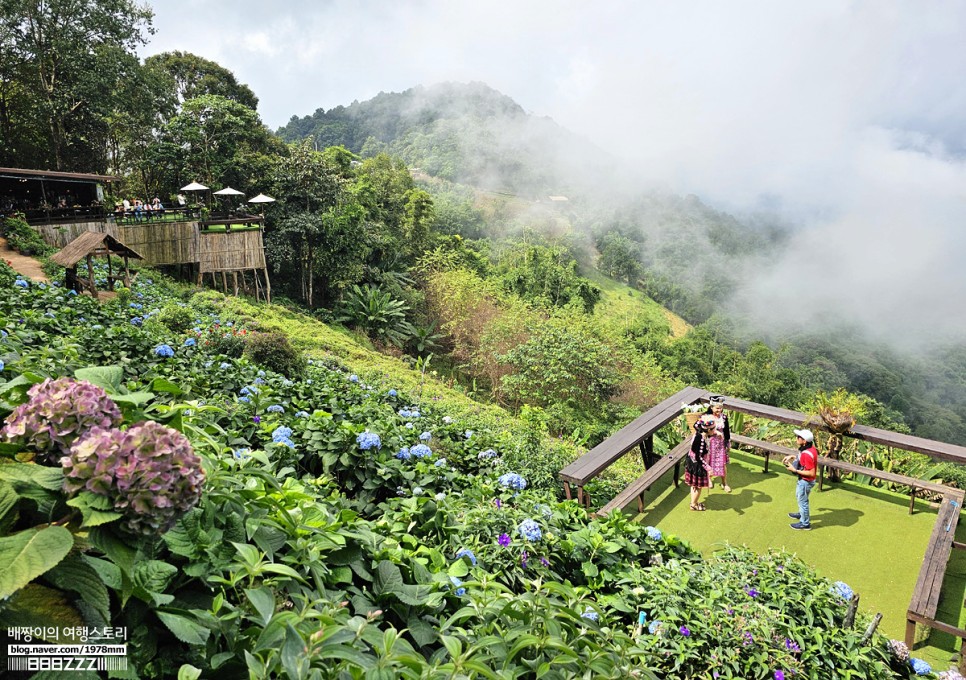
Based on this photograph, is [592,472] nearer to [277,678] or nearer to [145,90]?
[277,678]

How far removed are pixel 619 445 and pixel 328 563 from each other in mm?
3366

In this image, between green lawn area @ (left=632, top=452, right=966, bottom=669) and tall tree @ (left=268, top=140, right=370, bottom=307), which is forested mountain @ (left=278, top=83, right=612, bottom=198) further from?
green lawn area @ (left=632, top=452, right=966, bottom=669)

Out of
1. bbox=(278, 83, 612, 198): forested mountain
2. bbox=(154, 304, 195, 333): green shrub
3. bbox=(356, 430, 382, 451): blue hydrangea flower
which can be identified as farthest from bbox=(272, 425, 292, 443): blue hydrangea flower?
bbox=(278, 83, 612, 198): forested mountain

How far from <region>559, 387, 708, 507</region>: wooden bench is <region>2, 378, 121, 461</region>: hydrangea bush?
3327mm

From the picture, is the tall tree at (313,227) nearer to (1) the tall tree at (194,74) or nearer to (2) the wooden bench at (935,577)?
(1) the tall tree at (194,74)

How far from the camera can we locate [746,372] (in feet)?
83.7

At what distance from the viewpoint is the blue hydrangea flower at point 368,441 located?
2.98m

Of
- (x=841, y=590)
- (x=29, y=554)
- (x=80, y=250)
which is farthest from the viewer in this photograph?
(x=80, y=250)

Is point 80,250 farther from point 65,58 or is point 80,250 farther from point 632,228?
→ point 632,228

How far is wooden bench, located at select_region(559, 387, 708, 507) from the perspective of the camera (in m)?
4.03

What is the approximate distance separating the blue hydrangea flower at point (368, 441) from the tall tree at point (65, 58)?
2145cm

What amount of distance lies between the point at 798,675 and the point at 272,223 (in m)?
17.8

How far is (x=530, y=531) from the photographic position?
2.47 meters

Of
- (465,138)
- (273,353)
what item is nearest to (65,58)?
(273,353)
